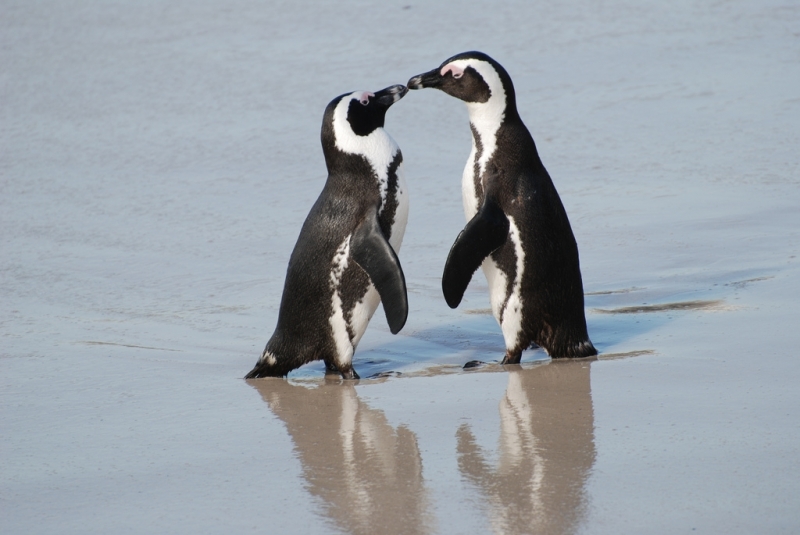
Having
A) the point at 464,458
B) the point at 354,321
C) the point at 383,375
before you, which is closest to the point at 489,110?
the point at 354,321

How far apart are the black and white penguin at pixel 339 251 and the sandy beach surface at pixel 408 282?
0.44ft

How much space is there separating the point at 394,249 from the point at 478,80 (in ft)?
2.02

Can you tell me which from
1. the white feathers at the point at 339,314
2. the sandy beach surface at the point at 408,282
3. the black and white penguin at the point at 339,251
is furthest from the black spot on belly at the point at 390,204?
the sandy beach surface at the point at 408,282

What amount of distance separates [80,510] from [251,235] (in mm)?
2934

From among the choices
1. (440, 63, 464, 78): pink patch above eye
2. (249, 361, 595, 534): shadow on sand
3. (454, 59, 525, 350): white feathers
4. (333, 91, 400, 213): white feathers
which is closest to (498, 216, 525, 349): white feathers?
(454, 59, 525, 350): white feathers

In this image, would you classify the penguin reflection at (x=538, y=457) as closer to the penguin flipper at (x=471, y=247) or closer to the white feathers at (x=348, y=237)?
the penguin flipper at (x=471, y=247)

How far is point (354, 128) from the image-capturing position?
3602mm

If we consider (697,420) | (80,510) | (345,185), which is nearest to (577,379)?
(697,420)

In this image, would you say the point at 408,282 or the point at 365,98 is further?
the point at 408,282

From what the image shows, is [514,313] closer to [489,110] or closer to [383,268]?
[383,268]

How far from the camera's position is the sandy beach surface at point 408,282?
2.37 metres

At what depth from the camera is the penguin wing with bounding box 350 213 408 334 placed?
11.0 feet

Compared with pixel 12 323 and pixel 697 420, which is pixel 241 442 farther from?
pixel 12 323

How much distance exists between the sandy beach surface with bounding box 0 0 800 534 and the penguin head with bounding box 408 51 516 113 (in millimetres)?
846
